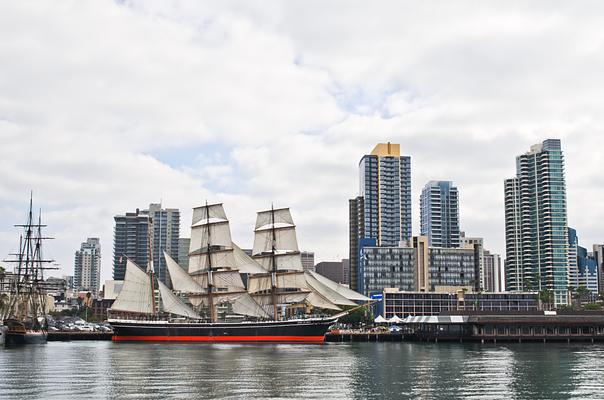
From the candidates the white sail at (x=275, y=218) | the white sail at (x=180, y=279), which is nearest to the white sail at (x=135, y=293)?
the white sail at (x=180, y=279)

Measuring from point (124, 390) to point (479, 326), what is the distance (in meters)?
95.0

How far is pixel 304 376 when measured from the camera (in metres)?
67.9

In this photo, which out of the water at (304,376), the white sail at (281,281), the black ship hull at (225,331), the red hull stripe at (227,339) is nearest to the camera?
the water at (304,376)

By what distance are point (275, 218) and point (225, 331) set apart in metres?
26.8

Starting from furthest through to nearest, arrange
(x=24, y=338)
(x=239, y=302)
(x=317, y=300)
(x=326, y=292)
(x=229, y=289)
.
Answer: (x=229, y=289)
(x=239, y=302)
(x=326, y=292)
(x=317, y=300)
(x=24, y=338)

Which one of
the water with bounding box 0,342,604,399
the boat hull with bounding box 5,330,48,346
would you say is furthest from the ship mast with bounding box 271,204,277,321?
the water with bounding box 0,342,604,399

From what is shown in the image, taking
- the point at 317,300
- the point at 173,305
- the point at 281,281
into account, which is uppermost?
the point at 281,281

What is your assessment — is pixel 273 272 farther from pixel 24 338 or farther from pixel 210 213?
pixel 24 338

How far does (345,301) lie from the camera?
149250mm

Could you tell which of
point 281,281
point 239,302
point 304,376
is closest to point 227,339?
point 239,302

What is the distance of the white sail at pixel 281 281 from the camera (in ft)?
506

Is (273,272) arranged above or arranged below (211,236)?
below

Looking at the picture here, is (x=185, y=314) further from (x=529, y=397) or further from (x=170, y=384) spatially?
(x=529, y=397)

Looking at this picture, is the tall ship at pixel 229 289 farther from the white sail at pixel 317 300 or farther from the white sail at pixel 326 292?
the white sail at pixel 317 300
